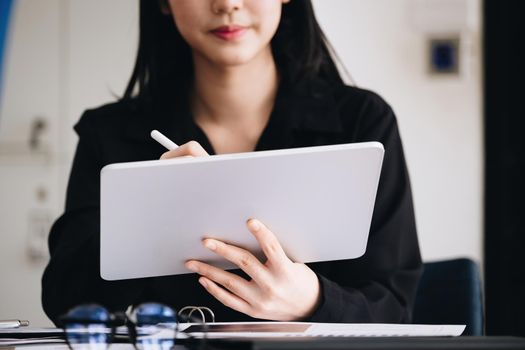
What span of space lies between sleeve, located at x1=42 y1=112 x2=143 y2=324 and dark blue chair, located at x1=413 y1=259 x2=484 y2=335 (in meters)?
0.51

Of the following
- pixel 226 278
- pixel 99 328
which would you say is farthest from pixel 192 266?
pixel 99 328

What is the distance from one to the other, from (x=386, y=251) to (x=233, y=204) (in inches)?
17.3

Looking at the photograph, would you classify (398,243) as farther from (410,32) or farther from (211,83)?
(410,32)

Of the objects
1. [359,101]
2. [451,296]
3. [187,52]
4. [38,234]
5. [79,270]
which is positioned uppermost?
[187,52]

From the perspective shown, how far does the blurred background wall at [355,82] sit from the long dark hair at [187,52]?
1076 mm

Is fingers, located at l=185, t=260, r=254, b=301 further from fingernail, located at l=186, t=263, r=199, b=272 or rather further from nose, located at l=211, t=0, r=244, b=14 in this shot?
nose, located at l=211, t=0, r=244, b=14

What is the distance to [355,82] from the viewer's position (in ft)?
8.04

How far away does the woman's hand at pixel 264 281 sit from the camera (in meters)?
0.88

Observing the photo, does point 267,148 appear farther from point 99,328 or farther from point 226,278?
point 99,328

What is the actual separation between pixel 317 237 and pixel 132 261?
238 mm

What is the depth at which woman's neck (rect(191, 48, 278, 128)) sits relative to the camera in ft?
4.36

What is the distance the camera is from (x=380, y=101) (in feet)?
4.41

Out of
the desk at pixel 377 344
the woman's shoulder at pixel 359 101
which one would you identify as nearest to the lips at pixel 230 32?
the woman's shoulder at pixel 359 101
